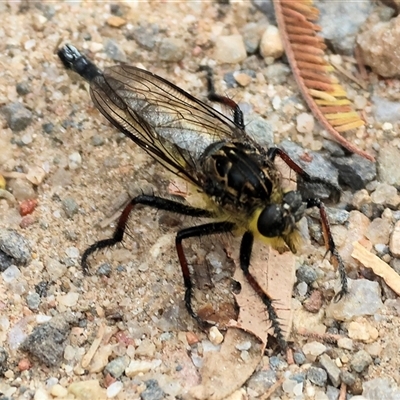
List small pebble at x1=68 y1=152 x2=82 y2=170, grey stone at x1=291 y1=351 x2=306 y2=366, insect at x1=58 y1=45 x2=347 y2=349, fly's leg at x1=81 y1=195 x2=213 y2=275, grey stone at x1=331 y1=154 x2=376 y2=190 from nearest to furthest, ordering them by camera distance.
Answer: grey stone at x1=291 y1=351 x2=306 y2=366, insect at x1=58 y1=45 x2=347 y2=349, fly's leg at x1=81 y1=195 x2=213 y2=275, grey stone at x1=331 y1=154 x2=376 y2=190, small pebble at x1=68 y1=152 x2=82 y2=170

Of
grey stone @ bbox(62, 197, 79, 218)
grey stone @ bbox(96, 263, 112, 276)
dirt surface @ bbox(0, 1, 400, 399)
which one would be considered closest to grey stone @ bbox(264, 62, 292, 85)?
dirt surface @ bbox(0, 1, 400, 399)

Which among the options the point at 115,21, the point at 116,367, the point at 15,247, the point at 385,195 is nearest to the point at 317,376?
the point at 116,367

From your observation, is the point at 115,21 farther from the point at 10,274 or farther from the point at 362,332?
the point at 362,332

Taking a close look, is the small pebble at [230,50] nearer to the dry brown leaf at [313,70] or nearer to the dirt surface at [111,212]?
the dirt surface at [111,212]

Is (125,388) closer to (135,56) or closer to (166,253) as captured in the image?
(166,253)

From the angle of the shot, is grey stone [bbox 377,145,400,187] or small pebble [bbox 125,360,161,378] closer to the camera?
small pebble [bbox 125,360,161,378]

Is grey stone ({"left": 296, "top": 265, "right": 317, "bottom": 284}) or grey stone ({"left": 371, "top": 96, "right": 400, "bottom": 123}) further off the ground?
grey stone ({"left": 371, "top": 96, "right": 400, "bottom": 123})

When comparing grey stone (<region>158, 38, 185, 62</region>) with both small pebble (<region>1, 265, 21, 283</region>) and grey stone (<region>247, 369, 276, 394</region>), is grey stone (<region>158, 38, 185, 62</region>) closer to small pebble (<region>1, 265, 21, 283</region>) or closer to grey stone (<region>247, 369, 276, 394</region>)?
small pebble (<region>1, 265, 21, 283</region>)
